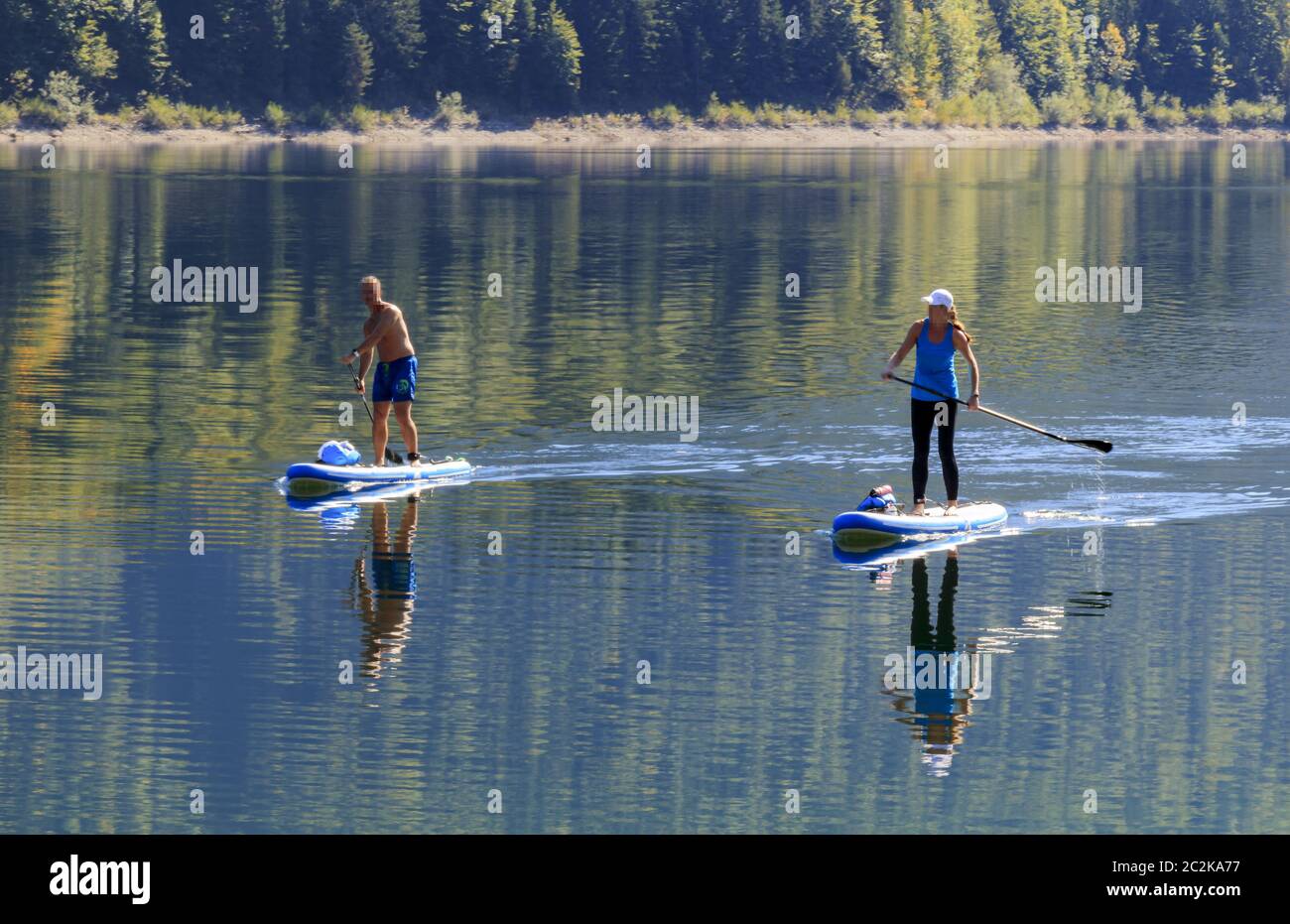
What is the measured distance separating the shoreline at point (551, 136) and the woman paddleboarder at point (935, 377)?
127 metres

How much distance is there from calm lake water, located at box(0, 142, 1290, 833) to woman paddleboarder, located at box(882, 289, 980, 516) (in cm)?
91

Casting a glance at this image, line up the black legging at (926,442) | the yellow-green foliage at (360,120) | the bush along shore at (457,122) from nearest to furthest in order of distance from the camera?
the black legging at (926,442), the bush along shore at (457,122), the yellow-green foliage at (360,120)

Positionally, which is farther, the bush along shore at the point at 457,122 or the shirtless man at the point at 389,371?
the bush along shore at the point at 457,122

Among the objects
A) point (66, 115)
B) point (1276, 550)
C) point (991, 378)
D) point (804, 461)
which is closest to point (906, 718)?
point (1276, 550)

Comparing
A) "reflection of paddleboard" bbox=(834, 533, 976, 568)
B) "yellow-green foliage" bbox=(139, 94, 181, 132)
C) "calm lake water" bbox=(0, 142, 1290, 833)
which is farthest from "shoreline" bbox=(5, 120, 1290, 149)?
"reflection of paddleboard" bbox=(834, 533, 976, 568)

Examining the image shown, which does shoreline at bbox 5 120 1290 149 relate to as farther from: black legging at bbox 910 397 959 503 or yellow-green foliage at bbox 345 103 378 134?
black legging at bbox 910 397 959 503

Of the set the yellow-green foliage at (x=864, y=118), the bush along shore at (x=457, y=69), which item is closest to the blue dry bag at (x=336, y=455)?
the bush along shore at (x=457, y=69)

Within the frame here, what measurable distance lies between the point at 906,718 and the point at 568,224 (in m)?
59.0

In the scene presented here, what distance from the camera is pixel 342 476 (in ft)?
89.1

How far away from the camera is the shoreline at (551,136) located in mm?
153875

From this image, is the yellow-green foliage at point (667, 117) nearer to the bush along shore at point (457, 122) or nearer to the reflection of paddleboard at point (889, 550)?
the bush along shore at point (457, 122)

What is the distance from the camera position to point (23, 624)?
68.0 ft

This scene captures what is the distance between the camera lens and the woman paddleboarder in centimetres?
2400

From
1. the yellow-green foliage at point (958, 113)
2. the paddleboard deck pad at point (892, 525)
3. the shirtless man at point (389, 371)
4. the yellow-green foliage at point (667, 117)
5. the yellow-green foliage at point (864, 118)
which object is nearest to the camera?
the paddleboard deck pad at point (892, 525)
